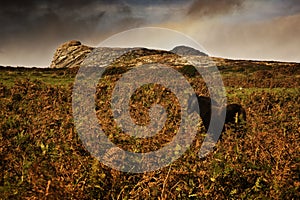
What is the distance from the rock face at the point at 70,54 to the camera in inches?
2086

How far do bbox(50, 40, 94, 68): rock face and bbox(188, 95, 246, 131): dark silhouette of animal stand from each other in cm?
3798

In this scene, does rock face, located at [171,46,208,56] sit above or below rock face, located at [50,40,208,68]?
above

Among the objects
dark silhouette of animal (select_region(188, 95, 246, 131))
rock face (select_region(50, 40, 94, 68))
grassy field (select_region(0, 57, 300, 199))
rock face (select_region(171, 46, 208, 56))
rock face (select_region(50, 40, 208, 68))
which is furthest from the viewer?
rock face (select_region(171, 46, 208, 56))

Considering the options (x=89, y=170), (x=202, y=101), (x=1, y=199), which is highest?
(x=202, y=101)

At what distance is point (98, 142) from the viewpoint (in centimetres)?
892

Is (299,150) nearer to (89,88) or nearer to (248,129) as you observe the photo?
(248,129)

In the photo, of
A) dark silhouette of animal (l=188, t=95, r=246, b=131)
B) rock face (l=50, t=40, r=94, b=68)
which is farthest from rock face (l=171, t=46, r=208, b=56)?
dark silhouette of animal (l=188, t=95, r=246, b=131)

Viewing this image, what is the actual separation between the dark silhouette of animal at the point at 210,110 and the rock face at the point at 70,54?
38.0 meters

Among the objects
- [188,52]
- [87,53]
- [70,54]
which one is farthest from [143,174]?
[188,52]

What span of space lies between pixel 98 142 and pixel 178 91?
9549 millimetres

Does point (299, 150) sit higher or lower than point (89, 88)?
lower

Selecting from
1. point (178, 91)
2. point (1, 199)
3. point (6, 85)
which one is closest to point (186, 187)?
point (1, 199)

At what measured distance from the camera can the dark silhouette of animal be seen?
14281 millimetres

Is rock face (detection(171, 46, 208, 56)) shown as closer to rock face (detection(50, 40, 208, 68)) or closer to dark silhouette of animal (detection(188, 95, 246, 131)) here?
rock face (detection(50, 40, 208, 68))
